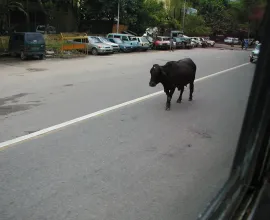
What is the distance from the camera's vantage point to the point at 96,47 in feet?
88.5

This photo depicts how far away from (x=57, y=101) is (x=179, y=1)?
47141mm

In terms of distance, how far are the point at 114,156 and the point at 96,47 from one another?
22.6m

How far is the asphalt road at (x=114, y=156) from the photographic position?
12.2 feet

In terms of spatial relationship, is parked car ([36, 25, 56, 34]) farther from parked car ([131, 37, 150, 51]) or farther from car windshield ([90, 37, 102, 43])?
car windshield ([90, 37, 102, 43])

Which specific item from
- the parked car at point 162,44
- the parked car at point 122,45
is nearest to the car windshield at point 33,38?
the parked car at point 122,45

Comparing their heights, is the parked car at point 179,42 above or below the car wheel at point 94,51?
below

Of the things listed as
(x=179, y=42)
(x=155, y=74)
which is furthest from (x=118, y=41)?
(x=155, y=74)

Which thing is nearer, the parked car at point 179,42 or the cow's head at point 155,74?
the cow's head at point 155,74

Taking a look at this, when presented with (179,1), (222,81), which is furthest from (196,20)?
(222,81)

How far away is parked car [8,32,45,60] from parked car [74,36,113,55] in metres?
5.95

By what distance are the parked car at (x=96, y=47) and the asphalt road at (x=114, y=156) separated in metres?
17.0

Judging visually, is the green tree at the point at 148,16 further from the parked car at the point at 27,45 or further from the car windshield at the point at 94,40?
the parked car at the point at 27,45

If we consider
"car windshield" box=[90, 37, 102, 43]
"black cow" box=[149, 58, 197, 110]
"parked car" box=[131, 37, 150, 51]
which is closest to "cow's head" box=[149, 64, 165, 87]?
"black cow" box=[149, 58, 197, 110]

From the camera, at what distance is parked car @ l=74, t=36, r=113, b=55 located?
2697 cm
